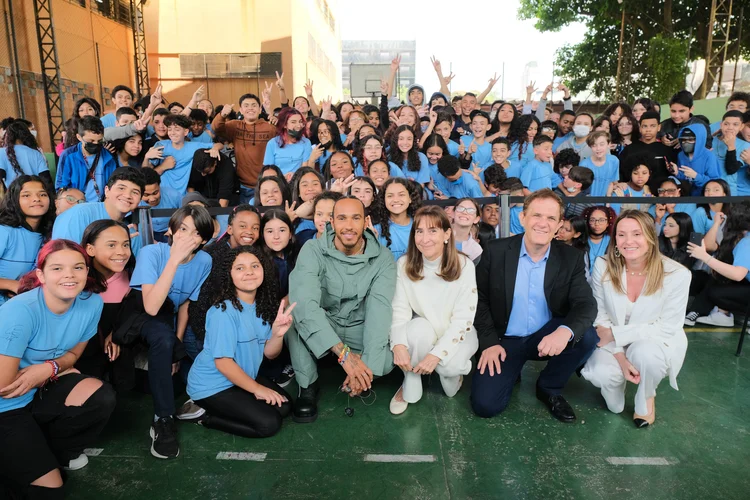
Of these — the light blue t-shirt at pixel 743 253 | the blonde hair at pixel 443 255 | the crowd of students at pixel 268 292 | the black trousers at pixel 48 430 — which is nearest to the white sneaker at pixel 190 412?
the crowd of students at pixel 268 292

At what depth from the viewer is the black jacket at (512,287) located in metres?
3.25

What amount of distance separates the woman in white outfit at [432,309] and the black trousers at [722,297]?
280 cm

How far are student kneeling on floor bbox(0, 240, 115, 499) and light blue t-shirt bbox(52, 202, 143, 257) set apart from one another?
2.24 feet

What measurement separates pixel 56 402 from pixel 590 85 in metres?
24.1

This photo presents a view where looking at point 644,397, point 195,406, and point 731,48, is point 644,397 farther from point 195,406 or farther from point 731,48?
point 731,48

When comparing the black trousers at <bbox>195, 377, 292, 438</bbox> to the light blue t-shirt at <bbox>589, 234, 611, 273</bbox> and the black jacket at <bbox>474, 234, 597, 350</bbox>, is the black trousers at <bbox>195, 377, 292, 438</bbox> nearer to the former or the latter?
the black jacket at <bbox>474, 234, 597, 350</bbox>

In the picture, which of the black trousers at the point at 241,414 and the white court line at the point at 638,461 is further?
the black trousers at the point at 241,414

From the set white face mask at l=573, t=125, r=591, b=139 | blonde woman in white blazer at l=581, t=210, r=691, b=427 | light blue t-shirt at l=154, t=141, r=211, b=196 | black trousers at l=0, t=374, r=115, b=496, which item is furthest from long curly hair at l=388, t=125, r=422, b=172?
black trousers at l=0, t=374, r=115, b=496

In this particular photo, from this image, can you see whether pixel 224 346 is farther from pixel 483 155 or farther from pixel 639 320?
pixel 483 155

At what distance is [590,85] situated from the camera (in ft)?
73.5

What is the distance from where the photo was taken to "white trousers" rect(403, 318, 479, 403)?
326 cm

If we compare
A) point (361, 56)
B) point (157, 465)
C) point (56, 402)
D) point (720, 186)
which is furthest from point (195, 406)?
point (361, 56)

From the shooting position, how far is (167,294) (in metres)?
3.12

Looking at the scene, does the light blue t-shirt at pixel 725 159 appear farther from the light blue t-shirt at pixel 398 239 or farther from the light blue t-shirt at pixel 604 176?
the light blue t-shirt at pixel 398 239
